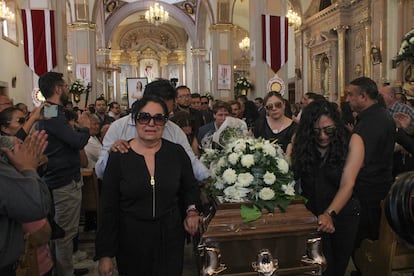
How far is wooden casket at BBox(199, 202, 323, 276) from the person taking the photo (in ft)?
7.47

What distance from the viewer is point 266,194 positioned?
2324mm

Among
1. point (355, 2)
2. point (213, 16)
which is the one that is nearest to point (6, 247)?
point (355, 2)

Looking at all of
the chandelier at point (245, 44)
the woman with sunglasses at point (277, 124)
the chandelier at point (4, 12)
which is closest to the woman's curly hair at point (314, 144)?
the woman with sunglasses at point (277, 124)

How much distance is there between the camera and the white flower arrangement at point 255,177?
2.37 meters

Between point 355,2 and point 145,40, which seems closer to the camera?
point 355,2

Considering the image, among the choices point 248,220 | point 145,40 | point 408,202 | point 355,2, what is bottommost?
point 248,220

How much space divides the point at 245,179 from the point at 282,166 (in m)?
0.26

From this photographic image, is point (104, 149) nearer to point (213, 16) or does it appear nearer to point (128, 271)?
point (128, 271)

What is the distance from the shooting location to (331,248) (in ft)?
8.72

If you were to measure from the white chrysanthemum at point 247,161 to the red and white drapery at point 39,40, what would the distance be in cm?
610

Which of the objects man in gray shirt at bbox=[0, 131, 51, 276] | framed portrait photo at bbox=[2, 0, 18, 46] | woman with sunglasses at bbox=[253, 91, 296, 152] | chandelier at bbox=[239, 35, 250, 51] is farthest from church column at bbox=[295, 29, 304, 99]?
man in gray shirt at bbox=[0, 131, 51, 276]

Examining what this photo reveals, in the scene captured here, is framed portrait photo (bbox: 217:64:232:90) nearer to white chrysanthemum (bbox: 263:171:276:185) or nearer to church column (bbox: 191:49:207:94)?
church column (bbox: 191:49:207:94)

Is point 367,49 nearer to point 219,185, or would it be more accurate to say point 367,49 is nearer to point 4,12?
point 219,185

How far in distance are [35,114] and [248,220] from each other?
2087mm
